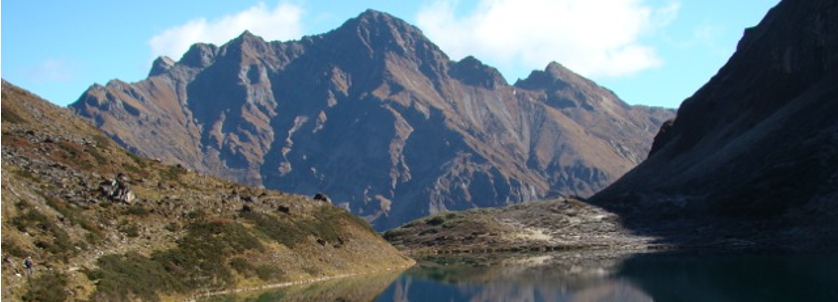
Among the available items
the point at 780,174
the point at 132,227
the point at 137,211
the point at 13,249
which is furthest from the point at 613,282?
the point at 780,174

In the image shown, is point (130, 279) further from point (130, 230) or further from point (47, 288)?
point (130, 230)

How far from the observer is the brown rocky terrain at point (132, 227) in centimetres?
5694

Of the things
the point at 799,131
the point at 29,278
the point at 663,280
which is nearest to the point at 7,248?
the point at 29,278

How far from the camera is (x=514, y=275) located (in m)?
102

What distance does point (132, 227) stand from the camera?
72562 millimetres

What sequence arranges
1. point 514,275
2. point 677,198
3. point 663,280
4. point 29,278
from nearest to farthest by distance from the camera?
point 29,278
point 663,280
point 514,275
point 677,198

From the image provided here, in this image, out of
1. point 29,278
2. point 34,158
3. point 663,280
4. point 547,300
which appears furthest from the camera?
point 663,280

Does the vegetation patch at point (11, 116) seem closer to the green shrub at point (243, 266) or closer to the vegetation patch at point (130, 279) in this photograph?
the green shrub at point (243, 266)

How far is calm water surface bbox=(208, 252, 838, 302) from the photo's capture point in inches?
2752

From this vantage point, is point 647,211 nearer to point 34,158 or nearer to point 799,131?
point 799,131

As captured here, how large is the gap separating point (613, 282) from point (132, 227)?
50.0 m

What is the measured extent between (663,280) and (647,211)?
10951 cm

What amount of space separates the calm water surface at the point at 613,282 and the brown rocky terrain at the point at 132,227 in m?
4.87

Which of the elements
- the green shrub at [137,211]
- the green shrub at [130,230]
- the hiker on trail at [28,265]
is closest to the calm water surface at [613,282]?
the green shrub at [130,230]
